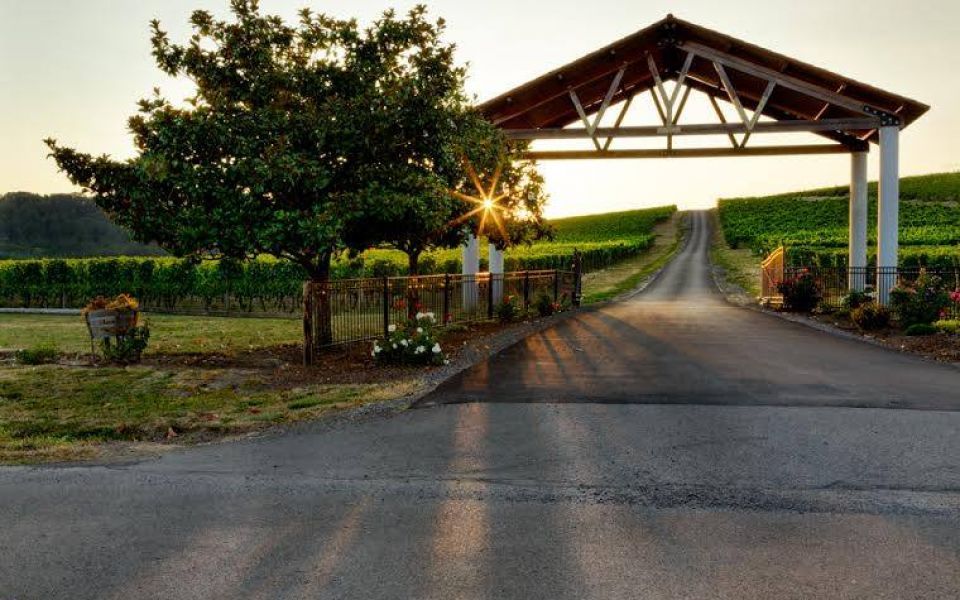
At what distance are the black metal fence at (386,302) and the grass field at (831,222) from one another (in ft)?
106

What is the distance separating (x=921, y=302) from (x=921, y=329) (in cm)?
124

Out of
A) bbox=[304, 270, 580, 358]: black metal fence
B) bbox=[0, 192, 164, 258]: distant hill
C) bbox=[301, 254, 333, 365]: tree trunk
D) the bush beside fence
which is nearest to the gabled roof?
bbox=[304, 270, 580, 358]: black metal fence

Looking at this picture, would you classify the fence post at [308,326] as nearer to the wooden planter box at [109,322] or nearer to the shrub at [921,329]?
the wooden planter box at [109,322]

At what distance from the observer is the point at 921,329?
1598cm

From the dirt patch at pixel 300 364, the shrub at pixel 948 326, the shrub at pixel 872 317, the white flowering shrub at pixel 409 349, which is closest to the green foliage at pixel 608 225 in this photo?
the shrub at pixel 872 317

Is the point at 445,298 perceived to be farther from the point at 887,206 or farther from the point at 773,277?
the point at 773,277

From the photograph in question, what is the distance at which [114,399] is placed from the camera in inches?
383

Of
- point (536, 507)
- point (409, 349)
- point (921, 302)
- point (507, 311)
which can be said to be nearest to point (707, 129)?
point (921, 302)

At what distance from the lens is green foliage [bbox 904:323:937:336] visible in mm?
15945

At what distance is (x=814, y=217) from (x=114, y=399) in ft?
326

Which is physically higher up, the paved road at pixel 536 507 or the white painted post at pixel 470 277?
the white painted post at pixel 470 277

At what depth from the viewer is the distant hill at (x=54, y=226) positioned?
388 feet

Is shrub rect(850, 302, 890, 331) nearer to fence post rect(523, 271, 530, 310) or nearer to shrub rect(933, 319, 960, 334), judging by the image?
shrub rect(933, 319, 960, 334)

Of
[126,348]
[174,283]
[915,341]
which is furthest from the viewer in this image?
[174,283]
